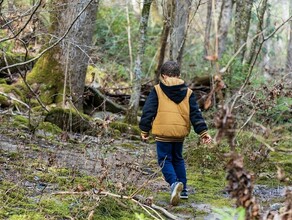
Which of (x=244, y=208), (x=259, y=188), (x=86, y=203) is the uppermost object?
(x=244, y=208)

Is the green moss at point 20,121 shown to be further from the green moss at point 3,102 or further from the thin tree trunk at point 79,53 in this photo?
the thin tree trunk at point 79,53

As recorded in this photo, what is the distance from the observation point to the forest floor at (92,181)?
4.73 m

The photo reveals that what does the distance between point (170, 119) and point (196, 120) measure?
0.32 meters

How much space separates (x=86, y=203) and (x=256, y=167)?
11.6ft

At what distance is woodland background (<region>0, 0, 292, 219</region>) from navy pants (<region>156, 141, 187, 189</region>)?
0.78ft

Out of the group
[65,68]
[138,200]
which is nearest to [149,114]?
[138,200]

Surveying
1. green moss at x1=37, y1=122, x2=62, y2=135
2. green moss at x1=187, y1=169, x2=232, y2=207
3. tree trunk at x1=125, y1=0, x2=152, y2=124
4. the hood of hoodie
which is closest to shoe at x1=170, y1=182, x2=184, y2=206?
green moss at x1=187, y1=169, x2=232, y2=207

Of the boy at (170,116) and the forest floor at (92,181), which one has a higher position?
the boy at (170,116)

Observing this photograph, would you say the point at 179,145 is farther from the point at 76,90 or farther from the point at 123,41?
the point at 123,41

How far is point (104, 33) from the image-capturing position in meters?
20.9

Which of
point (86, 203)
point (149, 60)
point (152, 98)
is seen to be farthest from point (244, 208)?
point (149, 60)

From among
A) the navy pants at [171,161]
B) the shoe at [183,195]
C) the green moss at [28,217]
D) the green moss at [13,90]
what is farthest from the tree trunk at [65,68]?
the green moss at [28,217]

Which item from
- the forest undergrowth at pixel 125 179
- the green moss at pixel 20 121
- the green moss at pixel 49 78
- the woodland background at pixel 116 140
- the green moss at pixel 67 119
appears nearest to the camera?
the forest undergrowth at pixel 125 179

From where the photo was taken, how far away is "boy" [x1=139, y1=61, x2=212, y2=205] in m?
6.07
